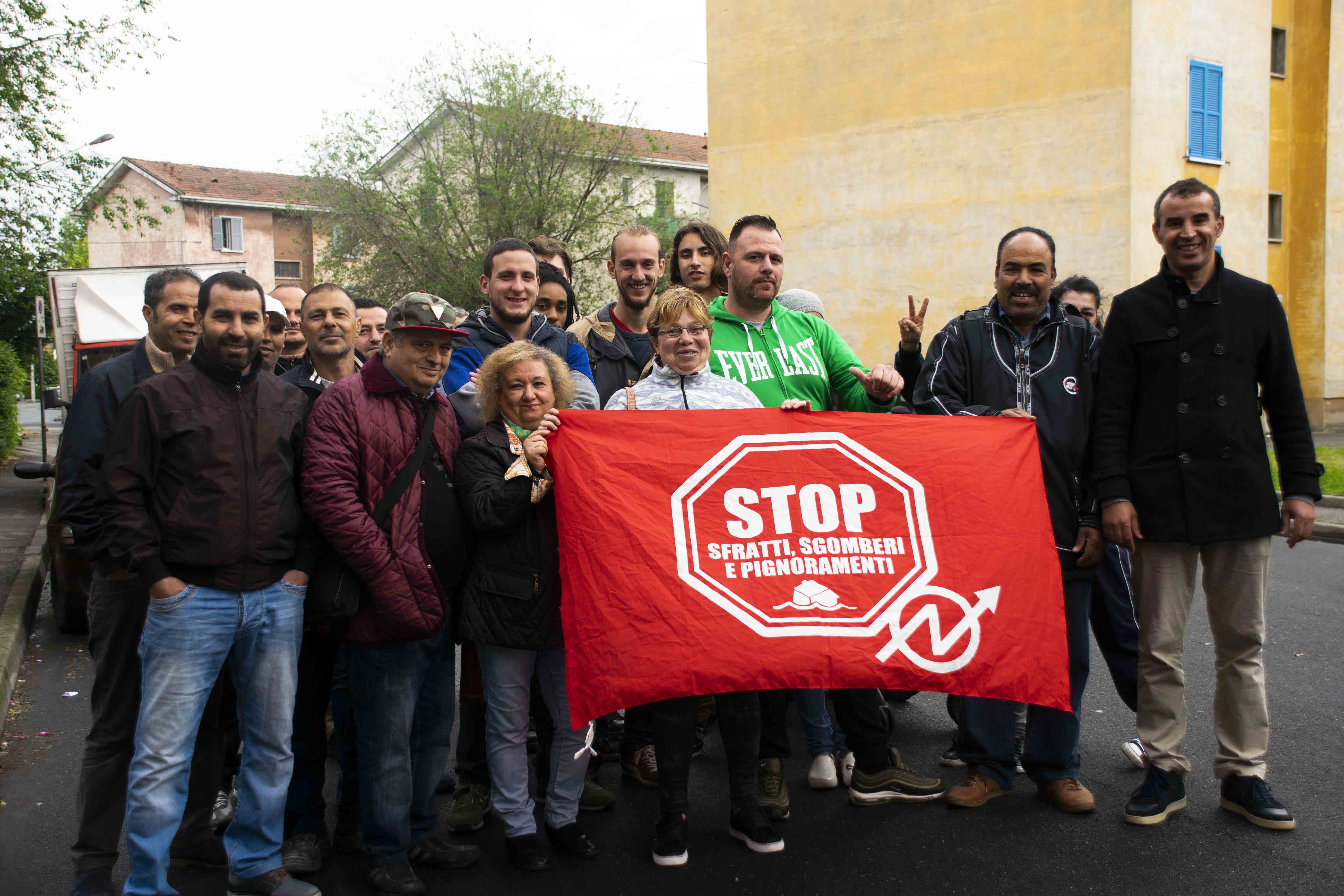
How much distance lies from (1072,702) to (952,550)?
1.06 meters

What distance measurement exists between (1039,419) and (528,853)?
2.70 m

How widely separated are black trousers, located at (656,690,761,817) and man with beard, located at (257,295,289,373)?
8.94 feet

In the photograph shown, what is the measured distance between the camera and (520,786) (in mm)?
3803

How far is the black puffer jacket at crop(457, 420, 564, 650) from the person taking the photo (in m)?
3.71

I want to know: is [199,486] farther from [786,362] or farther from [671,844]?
[786,362]

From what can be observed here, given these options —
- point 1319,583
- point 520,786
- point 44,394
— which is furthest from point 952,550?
point 44,394

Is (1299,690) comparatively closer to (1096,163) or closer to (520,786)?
(520,786)

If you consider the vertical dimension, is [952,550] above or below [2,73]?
below

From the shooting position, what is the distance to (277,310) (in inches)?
201

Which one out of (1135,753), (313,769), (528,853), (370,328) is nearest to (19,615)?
(370,328)

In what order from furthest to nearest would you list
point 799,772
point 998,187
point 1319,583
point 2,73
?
point 998,187, point 2,73, point 1319,583, point 799,772

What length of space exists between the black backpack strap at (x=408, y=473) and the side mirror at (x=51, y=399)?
6.18 m

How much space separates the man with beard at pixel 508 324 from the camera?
4.45 m

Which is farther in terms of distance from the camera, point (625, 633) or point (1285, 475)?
point (1285, 475)
